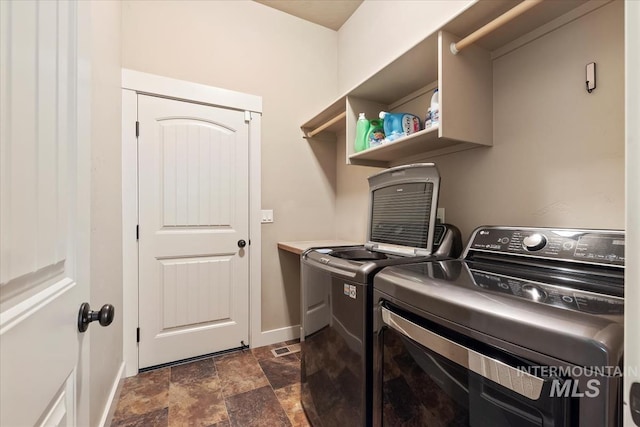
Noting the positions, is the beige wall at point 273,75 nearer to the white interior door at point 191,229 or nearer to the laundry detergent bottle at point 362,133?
the white interior door at point 191,229

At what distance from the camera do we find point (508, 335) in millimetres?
590

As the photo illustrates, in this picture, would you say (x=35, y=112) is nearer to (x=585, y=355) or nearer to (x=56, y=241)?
(x=56, y=241)

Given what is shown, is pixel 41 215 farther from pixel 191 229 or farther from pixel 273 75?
pixel 273 75

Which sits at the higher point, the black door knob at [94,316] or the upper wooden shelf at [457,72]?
the upper wooden shelf at [457,72]

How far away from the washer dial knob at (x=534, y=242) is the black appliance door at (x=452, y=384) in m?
0.53

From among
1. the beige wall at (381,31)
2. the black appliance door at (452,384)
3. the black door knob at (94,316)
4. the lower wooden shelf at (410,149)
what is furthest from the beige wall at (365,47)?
the black door knob at (94,316)

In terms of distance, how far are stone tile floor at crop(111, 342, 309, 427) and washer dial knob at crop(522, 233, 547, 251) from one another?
1394 mm

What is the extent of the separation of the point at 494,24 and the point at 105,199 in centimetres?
203

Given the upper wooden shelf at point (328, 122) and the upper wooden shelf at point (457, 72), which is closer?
the upper wooden shelf at point (457, 72)

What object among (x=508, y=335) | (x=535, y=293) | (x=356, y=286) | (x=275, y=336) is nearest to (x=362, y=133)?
(x=356, y=286)

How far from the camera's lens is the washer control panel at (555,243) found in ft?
2.69

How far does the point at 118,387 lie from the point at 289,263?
4.61ft

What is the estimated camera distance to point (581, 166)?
110cm

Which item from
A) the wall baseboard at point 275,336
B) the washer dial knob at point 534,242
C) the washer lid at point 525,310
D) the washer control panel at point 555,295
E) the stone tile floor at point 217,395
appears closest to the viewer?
the washer lid at point 525,310
